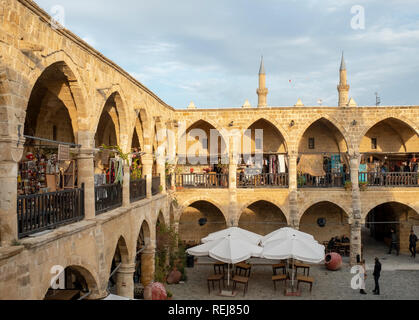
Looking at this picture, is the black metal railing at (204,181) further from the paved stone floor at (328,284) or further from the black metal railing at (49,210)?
the black metal railing at (49,210)

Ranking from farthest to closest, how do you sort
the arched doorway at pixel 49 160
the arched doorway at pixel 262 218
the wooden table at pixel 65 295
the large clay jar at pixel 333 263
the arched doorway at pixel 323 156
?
the arched doorway at pixel 262 218
the arched doorway at pixel 323 156
the large clay jar at pixel 333 263
the wooden table at pixel 65 295
the arched doorway at pixel 49 160

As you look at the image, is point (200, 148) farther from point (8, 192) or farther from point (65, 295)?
point (8, 192)

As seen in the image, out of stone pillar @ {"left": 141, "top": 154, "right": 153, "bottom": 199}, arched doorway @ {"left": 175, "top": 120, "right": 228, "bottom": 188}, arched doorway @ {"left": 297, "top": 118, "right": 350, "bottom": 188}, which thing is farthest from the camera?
arched doorway @ {"left": 175, "top": 120, "right": 228, "bottom": 188}

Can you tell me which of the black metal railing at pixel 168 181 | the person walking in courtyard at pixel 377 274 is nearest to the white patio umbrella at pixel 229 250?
the person walking in courtyard at pixel 377 274

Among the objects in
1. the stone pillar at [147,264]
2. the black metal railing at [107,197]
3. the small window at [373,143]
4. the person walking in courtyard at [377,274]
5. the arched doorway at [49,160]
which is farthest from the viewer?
the small window at [373,143]

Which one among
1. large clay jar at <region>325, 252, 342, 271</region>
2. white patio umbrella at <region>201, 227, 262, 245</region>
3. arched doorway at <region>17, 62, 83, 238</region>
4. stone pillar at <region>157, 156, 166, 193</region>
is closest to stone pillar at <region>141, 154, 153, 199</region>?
stone pillar at <region>157, 156, 166, 193</region>

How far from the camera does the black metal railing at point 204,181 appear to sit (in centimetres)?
1875

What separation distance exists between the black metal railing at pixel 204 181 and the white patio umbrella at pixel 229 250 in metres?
5.23

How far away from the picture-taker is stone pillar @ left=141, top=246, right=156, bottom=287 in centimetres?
1388

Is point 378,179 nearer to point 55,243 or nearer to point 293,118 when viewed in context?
point 293,118

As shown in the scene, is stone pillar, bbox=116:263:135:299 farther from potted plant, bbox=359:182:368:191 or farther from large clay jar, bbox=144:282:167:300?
potted plant, bbox=359:182:368:191

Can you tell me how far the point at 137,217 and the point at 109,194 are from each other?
212 cm

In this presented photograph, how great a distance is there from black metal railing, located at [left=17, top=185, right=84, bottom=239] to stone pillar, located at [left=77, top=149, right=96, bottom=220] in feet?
0.45
